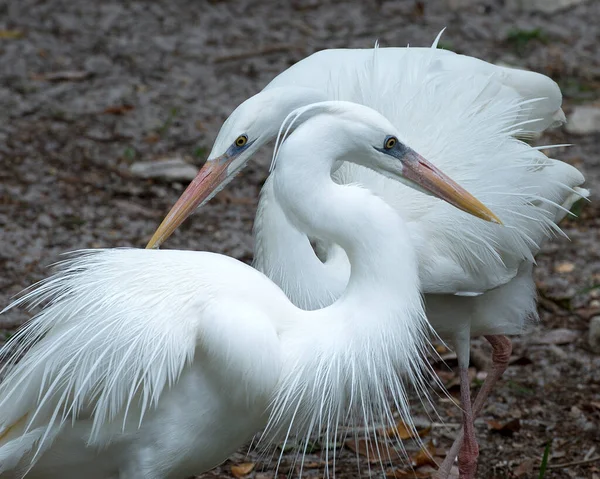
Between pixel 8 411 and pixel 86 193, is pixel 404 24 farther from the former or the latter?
pixel 8 411

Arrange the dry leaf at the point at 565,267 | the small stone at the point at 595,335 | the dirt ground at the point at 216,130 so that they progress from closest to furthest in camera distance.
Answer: the dirt ground at the point at 216,130
the small stone at the point at 595,335
the dry leaf at the point at 565,267

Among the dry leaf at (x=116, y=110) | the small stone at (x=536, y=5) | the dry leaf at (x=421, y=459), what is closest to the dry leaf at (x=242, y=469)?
the dry leaf at (x=421, y=459)

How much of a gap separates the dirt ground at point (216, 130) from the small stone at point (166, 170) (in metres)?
0.05

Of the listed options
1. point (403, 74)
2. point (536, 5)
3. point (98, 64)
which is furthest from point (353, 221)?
point (536, 5)

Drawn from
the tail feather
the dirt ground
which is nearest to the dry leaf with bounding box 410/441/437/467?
the dirt ground

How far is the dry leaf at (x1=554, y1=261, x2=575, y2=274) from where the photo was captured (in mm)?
5613

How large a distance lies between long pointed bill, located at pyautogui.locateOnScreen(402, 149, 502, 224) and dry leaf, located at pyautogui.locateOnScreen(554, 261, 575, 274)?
2527 millimetres

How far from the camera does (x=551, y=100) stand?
457 cm

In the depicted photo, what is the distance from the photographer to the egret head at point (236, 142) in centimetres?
364

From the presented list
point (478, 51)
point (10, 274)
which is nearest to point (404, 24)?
point (478, 51)

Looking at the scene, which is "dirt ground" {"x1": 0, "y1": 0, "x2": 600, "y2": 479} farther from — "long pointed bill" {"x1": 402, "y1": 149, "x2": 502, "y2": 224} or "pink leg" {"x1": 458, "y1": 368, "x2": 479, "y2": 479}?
"long pointed bill" {"x1": 402, "y1": 149, "x2": 502, "y2": 224}

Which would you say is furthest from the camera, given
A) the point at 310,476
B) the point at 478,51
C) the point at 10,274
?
the point at 478,51

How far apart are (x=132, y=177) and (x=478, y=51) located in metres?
3.28

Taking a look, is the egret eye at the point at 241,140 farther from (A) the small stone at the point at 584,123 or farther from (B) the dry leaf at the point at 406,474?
(A) the small stone at the point at 584,123
